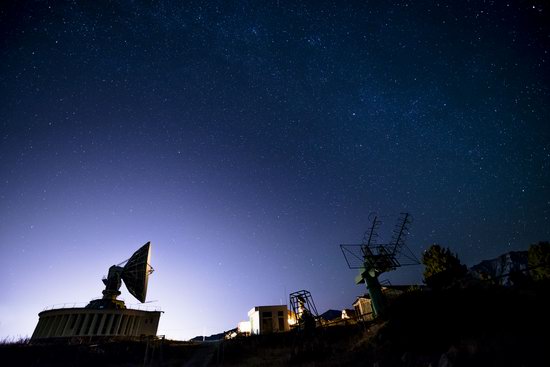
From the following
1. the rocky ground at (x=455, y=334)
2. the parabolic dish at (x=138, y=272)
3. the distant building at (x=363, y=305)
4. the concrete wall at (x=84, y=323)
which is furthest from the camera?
the distant building at (x=363, y=305)

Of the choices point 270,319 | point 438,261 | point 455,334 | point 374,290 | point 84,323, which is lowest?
point 455,334

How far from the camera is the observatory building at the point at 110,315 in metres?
46.7

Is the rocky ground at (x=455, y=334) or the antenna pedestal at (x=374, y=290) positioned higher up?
the antenna pedestal at (x=374, y=290)

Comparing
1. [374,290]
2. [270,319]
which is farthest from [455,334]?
[270,319]

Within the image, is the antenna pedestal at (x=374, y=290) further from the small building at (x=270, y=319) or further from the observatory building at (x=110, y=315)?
the observatory building at (x=110, y=315)

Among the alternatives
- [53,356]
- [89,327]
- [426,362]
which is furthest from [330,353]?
[89,327]

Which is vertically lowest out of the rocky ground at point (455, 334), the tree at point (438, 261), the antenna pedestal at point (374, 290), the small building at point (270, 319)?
the rocky ground at point (455, 334)

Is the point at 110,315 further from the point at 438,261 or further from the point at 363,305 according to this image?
the point at 438,261

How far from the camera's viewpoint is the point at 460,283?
1480 cm

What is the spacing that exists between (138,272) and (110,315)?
9.07m

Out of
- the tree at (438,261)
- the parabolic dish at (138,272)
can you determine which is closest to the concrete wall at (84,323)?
the parabolic dish at (138,272)

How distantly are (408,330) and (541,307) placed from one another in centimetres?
542

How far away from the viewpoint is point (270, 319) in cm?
5069

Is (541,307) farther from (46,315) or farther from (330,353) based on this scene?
(46,315)
